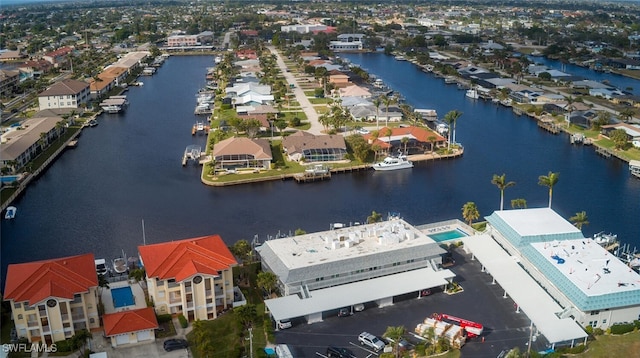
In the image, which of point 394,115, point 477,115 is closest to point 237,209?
point 394,115

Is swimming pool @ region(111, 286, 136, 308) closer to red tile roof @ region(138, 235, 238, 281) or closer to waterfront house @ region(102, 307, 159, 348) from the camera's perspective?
waterfront house @ region(102, 307, 159, 348)

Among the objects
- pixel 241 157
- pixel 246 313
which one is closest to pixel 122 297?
pixel 246 313

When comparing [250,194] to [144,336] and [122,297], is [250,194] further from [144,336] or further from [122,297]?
[144,336]

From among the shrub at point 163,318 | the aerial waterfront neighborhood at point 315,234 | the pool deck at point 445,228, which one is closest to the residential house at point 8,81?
the aerial waterfront neighborhood at point 315,234

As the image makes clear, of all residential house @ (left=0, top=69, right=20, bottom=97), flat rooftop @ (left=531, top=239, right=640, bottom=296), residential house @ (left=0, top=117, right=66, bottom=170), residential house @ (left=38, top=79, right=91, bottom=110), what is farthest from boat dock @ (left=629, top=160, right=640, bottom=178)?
residential house @ (left=0, top=69, right=20, bottom=97)

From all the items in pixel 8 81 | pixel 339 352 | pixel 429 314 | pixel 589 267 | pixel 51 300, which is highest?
pixel 8 81

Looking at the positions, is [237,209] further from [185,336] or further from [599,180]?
[599,180]
